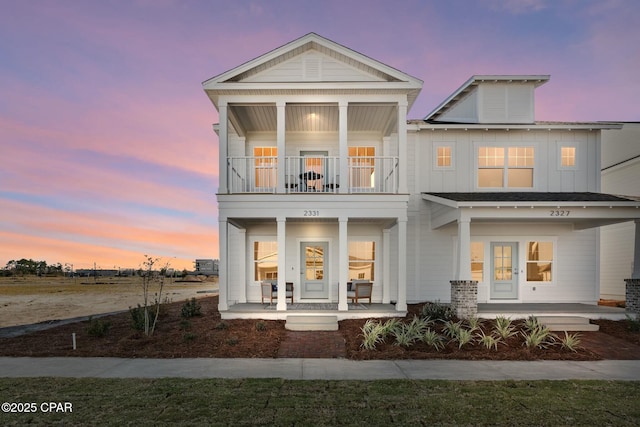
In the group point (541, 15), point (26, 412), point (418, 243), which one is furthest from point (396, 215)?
point (541, 15)

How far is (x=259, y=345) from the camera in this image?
29.7 feet

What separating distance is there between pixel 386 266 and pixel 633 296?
25.3ft

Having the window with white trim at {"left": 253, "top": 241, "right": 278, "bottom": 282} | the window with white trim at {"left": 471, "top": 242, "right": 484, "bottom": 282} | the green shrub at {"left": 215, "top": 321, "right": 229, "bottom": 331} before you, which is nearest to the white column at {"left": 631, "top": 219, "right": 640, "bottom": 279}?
the window with white trim at {"left": 471, "top": 242, "right": 484, "bottom": 282}

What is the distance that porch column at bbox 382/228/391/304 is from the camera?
1368 cm

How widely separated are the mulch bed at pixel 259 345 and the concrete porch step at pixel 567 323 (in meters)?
0.28

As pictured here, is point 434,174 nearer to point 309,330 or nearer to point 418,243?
point 418,243

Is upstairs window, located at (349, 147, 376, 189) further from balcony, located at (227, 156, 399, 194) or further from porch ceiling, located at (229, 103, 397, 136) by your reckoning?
porch ceiling, located at (229, 103, 397, 136)

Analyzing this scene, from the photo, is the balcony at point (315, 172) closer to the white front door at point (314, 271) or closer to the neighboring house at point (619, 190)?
the white front door at point (314, 271)

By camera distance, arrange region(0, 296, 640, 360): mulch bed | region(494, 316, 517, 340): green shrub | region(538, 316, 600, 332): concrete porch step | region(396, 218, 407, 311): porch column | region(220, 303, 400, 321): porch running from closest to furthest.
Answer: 1. region(0, 296, 640, 360): mulch bed
2. region(494, 316, 517, 340): green shrub
3. region(538, 316, 600, 332): concrete porch step
4. region(220, 303, 400, 321): porch
5. region(396, 218, 407, 311): porch column

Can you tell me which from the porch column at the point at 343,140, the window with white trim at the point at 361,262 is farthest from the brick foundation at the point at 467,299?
the porch column at the point at 343,140

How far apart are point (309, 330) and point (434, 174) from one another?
7.46 metres

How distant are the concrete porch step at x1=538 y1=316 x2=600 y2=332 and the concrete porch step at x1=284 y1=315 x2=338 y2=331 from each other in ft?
20.1

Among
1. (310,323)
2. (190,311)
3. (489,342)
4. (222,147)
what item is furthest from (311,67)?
(489,342)

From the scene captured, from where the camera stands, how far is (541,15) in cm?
1512
